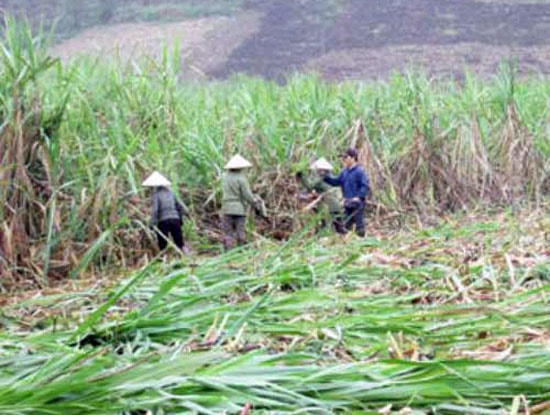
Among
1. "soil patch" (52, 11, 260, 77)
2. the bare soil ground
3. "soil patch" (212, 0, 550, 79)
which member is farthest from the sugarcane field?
"soil patch" (52, 11, 260, 77)

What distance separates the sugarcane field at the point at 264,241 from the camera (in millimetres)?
2676

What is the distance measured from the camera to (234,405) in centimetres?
254

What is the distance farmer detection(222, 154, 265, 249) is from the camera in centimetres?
776

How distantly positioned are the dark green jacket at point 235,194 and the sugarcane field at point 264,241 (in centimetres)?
2

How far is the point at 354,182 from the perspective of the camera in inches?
328

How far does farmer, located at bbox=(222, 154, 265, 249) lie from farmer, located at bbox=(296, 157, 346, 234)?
79 centimetres

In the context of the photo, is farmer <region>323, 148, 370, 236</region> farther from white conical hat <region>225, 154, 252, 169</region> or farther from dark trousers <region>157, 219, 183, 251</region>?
dark trousers <region>157, 219, 183, 251</region>

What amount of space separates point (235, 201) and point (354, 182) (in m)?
1.20

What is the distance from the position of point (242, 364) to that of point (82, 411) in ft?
1.72

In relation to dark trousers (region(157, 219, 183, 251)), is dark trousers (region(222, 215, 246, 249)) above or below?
below

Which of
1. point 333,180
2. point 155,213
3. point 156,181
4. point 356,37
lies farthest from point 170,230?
point 356,37

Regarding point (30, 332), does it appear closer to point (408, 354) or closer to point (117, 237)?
point (408, 354)

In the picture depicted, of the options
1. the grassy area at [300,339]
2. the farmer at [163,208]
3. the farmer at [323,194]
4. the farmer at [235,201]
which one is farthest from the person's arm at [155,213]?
the grassy area at [300,339]

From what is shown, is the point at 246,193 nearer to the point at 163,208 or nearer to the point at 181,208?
the point at 181,208
